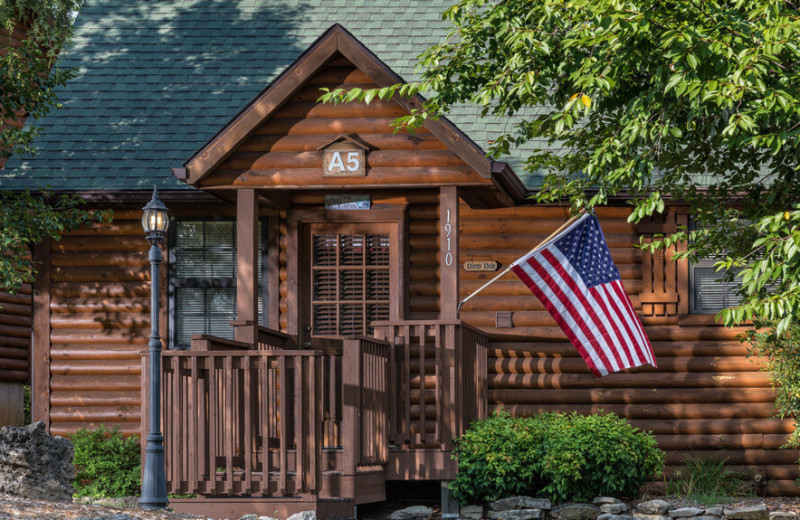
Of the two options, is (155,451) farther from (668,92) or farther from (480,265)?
(668,92)

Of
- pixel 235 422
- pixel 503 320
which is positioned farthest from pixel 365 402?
pixel 503 320

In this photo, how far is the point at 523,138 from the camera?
33.0 ft

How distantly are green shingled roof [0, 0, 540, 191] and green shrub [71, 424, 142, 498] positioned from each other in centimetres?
286

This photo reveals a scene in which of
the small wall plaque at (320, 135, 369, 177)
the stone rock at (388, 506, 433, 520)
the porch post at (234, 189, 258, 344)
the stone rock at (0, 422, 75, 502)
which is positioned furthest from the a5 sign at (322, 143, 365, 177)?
the stone rock at (0, 422, 75, 502)

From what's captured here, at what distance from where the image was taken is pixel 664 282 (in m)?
12.2

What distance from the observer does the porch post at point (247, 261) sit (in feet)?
34.5

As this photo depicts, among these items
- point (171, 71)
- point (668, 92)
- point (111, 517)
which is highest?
point (171, 71)

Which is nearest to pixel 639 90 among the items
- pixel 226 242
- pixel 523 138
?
pixel 523 138

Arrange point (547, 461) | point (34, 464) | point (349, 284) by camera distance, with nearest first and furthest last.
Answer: point (34, 464) → point (547, 461) → point (349, 284)

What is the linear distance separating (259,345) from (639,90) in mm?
4648

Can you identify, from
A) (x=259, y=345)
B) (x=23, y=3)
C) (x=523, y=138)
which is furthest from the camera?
(x=23, y=3)

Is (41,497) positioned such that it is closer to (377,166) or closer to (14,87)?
(377,166)

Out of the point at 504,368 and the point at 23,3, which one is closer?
the point at 504,368

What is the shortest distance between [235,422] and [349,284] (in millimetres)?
3313
